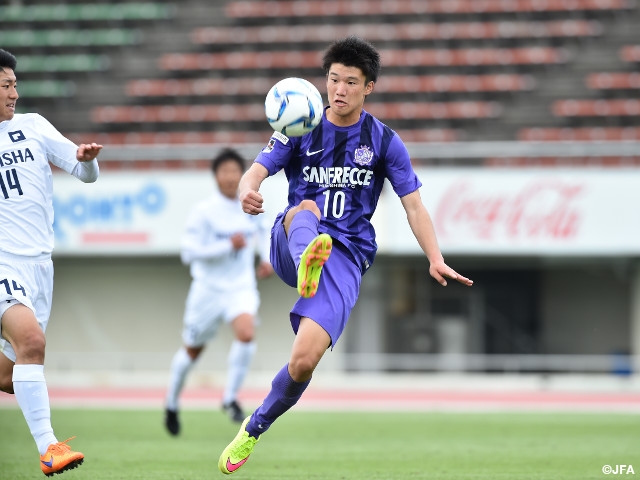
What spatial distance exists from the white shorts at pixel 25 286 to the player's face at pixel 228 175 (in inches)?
158

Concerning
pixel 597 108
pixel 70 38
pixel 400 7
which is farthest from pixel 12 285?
pixel 70 38

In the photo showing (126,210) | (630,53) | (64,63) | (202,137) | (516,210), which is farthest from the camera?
(64,63)

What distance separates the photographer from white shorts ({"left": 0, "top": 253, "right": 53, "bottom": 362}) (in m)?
6.03

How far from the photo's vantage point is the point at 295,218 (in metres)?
5.91

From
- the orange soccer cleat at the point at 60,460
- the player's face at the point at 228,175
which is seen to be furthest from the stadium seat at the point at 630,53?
the orange soccer cleat at the point at 60,460

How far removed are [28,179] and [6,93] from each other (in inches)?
20.6

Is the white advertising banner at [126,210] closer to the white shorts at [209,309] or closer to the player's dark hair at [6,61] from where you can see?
the white shorts at [209,309]

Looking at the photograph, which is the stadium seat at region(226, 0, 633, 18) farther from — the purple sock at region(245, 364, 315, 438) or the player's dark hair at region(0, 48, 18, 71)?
the purple sock at region(245, 364, 315, 438)

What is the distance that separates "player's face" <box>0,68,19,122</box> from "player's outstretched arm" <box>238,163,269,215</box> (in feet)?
4.94

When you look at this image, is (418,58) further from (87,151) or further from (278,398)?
(278,398)

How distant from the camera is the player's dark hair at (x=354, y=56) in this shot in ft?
19.6

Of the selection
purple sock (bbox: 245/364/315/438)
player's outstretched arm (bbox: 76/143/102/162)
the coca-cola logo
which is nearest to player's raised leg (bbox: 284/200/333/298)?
purple sock (bbox: 245/364/315/438)

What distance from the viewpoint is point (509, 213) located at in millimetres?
19922

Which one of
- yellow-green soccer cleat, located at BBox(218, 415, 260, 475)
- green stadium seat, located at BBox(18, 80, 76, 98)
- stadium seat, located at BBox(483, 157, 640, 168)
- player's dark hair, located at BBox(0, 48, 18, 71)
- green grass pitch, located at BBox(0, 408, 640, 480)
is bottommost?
green grass pitch, located at BBox(0, 408, 640, 480)
